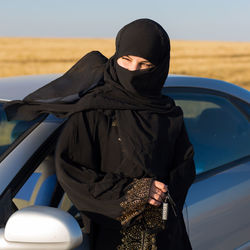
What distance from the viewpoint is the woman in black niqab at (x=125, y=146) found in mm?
2262

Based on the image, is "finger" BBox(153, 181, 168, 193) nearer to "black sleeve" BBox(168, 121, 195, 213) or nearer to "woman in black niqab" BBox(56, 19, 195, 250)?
"woman in black niqab" BBox(56, 19, 195, 250)

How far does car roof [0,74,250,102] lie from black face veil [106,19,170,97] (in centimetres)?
48

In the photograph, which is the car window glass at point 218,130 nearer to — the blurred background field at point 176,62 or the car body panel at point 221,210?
the car body panel at point 221,210

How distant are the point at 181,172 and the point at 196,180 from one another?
57 centimetres

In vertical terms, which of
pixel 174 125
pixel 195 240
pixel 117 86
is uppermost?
pixel 117 86

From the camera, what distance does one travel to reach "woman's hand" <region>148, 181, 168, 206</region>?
7.51ft

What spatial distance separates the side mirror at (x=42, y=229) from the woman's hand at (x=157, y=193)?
1.28 feet

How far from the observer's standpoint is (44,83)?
2.93 metres

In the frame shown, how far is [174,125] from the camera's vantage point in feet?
8.31

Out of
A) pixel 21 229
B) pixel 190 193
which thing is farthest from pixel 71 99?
pixel 190 193

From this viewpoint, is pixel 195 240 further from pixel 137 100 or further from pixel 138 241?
pixel 137 100

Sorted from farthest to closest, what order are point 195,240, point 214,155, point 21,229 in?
point 214,155, point 195,240, point 21,229

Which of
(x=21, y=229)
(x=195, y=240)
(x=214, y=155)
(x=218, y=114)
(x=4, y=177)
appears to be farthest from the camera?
(x=218, y=114)

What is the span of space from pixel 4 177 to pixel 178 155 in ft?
2.58
